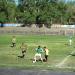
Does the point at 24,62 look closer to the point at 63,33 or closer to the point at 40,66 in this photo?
the point at 40,66

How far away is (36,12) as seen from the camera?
10325 centimetres

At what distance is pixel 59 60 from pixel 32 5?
2942 inches

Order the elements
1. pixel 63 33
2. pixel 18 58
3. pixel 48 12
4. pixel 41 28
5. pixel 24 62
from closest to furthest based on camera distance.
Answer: pixel 24 62 → pixel 18 58 → pixel 63 33 → pixel 41 28 → pixel 48 12

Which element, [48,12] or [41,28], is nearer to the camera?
[41,28]

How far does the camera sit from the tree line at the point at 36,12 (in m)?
97.8

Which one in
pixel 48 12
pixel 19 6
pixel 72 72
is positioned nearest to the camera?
pixel 72 72

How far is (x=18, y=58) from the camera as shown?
32938 millimetres

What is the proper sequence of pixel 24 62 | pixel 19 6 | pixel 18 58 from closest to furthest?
pixel 24 62 → pixel 18 58 → pixel 19 6

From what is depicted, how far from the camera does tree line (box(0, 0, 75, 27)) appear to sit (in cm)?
9775

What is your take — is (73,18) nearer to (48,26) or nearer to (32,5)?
(32,5)

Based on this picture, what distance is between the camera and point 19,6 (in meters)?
111

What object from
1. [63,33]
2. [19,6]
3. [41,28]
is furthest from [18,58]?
[19,6]

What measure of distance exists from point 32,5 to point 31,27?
50.0ft

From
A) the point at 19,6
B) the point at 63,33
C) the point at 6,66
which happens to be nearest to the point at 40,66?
the point at 6,66
